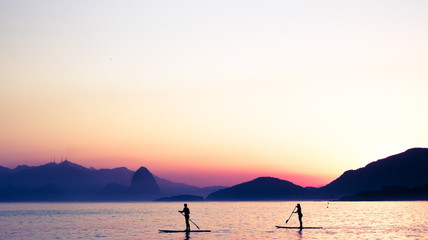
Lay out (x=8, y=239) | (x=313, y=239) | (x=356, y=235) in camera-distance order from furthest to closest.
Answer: (x=8, y=239) → (x=356, y=235) → (x=313, y=239)

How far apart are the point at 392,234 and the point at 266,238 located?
14.6 m

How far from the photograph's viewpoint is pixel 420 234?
2116 inches

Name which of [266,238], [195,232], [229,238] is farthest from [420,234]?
[195,232]

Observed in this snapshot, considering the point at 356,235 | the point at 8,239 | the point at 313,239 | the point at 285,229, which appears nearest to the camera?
the point at 313,239

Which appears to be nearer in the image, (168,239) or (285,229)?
(168,239)

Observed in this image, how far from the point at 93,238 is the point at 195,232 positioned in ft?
39.6

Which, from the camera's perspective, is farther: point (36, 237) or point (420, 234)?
point (36, 237)

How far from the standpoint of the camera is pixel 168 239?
5153 cm

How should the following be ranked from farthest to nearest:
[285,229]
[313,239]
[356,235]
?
1. [285,229]
2. [356,235]
3. [313,239]

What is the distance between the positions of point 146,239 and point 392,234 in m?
26.8

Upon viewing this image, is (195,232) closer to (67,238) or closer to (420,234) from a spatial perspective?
(67,238)

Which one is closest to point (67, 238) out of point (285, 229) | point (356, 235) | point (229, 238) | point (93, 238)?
point (93, 238)

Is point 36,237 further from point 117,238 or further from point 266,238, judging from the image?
point 266,238

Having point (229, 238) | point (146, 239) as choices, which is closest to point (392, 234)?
point (229, 238)
